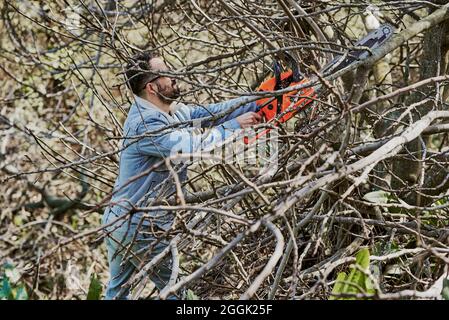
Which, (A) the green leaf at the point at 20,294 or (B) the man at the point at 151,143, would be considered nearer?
(A) the green leaf at the point at 20,294

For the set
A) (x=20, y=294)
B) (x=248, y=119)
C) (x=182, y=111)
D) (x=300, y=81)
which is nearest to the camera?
(x=20, y=294)

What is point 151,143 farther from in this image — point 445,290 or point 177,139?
point 445,290

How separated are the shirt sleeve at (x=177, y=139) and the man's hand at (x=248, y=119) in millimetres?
28

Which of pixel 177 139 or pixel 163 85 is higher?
pixel 163 85

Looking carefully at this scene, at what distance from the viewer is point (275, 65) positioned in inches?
189

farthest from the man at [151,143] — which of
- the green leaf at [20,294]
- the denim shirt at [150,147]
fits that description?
the green leaf at [20,294]

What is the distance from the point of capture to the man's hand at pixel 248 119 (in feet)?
15.2

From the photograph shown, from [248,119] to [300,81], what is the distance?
0.38m

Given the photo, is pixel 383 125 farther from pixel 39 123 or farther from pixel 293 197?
pixel 39 123

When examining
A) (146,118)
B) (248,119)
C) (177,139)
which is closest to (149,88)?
(146,118)

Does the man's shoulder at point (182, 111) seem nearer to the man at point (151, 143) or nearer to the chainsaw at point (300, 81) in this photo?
the man at point (151, 143)

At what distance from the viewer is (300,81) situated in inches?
176

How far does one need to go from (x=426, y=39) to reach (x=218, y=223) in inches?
89.6
